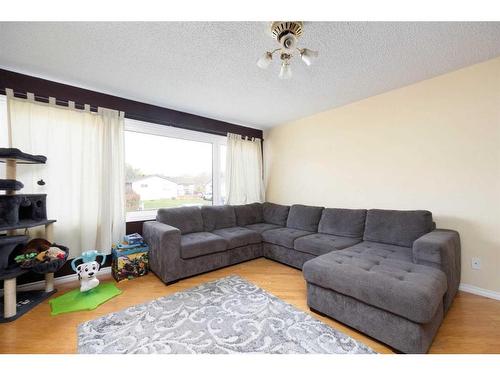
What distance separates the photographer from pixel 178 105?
120 inches

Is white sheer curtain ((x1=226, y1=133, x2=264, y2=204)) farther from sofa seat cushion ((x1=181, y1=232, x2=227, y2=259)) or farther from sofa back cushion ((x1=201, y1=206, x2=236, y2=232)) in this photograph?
sofa seat cushion ((x1=181, y1=232, x2=227, y2=259))

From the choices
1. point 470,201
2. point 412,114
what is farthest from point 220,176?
point 470,201

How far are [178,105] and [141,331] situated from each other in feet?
9.19

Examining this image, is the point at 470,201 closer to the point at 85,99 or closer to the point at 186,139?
the point at 186,139

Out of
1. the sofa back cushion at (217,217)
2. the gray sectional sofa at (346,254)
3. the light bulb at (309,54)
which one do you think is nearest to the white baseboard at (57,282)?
the gray sectional sofa at (346,254)

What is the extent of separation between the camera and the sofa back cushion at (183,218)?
9.48 ft

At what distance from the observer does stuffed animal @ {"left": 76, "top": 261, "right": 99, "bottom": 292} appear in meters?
2.09

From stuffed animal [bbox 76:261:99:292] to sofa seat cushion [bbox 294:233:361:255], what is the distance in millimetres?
2350

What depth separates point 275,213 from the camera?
3729 millimetres

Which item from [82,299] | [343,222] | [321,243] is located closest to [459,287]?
[343,222]

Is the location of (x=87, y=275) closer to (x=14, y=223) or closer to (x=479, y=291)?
(x=14, y=223)

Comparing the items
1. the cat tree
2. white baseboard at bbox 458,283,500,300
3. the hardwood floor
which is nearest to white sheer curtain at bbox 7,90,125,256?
the cat tree

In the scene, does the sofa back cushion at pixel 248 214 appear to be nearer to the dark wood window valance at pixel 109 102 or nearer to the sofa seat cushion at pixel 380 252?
the dark wood window valance at pixel 109 102

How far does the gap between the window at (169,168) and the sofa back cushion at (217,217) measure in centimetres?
43
